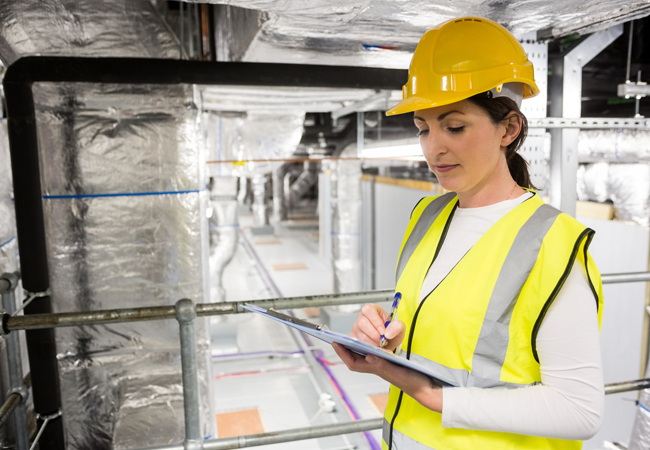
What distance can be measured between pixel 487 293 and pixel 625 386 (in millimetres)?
1065

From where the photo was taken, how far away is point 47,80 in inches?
59.9

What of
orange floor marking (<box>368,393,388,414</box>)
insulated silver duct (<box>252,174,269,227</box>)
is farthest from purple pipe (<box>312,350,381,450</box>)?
insulated silver duct (<box>252,174,269,227</box>)

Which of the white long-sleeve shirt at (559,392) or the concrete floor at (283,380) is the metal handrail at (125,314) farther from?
the concrete floor at (283,380)

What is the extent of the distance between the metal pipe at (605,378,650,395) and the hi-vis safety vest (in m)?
0.79

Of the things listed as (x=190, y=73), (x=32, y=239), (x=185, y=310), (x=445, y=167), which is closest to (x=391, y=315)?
(x=445, y=167)

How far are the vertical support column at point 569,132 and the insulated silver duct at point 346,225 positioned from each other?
10.4 feet

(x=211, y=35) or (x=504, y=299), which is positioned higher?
(x=211, y=35)

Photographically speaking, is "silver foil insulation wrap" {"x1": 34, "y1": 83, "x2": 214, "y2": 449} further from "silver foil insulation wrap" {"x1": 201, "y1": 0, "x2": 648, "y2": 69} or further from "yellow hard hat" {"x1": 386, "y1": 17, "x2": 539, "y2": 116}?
"yellow hard hat" {"x1": 386, "y1": 17, "x2": 539, "y2": 116}

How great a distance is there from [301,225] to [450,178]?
1119cm

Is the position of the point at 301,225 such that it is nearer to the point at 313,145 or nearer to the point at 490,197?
the point at 313,145

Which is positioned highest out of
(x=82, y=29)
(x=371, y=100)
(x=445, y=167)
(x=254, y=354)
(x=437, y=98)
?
(x=82, y=29)

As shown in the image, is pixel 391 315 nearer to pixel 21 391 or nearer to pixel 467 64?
pixel 467 64

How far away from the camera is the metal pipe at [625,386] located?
1438 mm

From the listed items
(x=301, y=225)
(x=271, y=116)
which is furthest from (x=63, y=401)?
(x=301, y=225)
